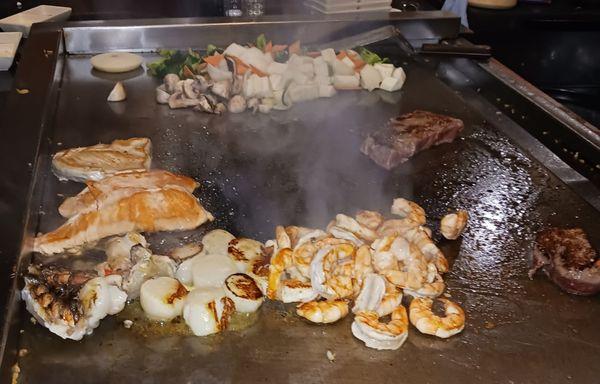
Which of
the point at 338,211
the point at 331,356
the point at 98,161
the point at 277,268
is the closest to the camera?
the point at 331,356

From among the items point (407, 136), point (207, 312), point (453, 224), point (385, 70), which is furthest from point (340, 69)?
point (207, 312)

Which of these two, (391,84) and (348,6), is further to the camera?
(348,6)

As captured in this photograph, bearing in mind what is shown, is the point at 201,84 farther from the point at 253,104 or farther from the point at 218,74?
the point at 253,104

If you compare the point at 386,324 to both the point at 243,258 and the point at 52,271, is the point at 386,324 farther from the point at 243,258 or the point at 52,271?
the point at 52,271

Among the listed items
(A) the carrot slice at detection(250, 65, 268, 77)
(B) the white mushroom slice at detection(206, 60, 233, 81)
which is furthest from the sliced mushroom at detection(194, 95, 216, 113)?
(A) the carrot slice at detection(250, 65, 268, 77)

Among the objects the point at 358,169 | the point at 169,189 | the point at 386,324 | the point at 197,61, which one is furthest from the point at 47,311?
the point at 197,61

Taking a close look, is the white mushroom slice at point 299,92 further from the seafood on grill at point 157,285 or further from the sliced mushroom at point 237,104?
the seafood on grill at point 157,285

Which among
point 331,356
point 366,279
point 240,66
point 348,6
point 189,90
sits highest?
point 348,6
